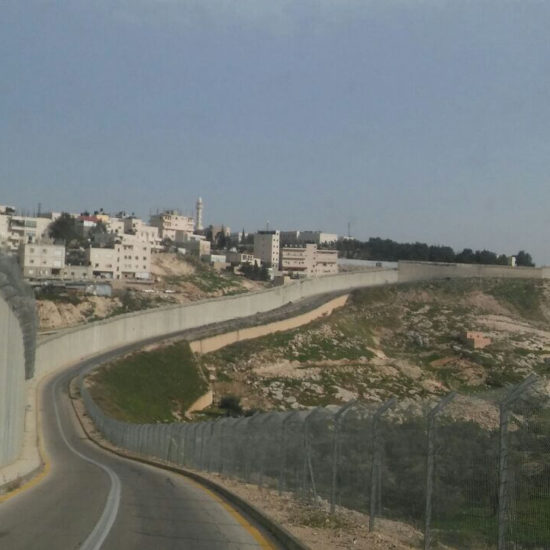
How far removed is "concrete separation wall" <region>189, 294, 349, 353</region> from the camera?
267 ft

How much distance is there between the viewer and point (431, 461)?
34.0 feet

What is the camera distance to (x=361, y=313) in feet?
374

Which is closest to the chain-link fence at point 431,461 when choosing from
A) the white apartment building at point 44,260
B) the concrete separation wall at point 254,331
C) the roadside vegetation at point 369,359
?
the roadside vegetation at point 369,359

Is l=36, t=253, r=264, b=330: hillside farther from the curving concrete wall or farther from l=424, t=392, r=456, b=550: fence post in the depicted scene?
l=424, t=392, r=456, b=550: fence post

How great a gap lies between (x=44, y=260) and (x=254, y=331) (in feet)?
212

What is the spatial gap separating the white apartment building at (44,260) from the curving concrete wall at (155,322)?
4503 cm

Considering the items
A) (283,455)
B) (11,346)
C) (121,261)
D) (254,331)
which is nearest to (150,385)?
(254,331)

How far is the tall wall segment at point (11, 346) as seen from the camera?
1005 inches

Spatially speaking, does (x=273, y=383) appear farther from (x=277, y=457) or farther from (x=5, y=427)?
(x=277, y=457)

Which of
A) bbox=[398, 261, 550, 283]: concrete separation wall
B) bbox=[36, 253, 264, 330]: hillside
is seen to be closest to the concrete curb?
bbox=[36, 253, 264, 330]: hillside

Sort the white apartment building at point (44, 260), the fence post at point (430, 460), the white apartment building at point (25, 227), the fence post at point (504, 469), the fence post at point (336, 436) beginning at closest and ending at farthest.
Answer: the fence post at point (504, 469), the fence post at point (430, 460), the fence post at point (336, 436), the white apartment building at point (44, 260), the white apartment building at point (25, 227)

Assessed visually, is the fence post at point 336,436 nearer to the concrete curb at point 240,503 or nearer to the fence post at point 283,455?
the concrete curb at point 240,503

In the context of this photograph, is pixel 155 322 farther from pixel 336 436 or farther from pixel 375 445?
pixel 375 445

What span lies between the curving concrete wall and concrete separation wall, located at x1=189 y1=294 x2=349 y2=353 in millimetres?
5428
